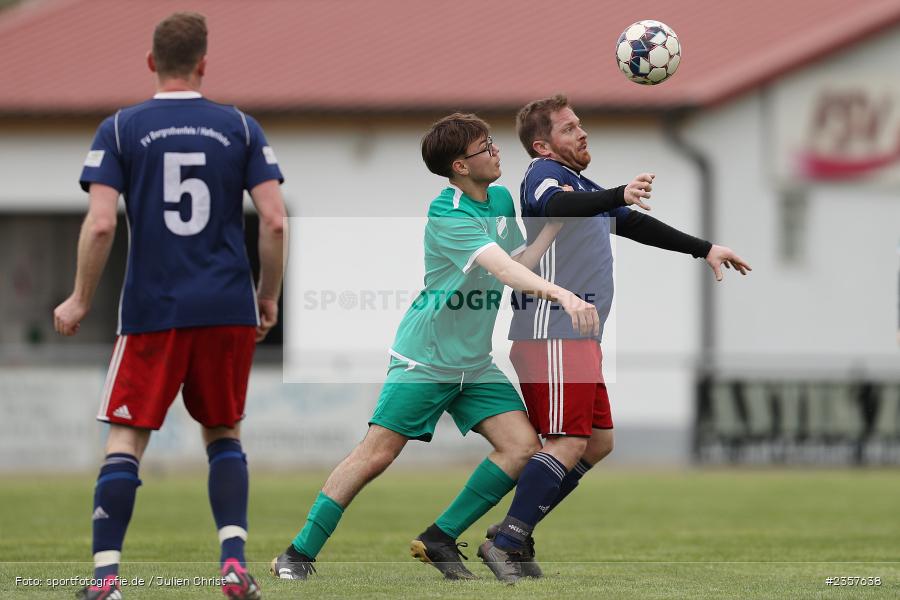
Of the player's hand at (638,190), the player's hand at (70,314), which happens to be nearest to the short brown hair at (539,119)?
the player's hand at (638,190)

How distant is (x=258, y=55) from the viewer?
78.7 ft

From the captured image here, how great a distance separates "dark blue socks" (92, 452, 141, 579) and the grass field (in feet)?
0.93

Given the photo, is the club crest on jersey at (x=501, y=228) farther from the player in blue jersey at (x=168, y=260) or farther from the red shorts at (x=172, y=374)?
the red shorts at (x=172, y=374)

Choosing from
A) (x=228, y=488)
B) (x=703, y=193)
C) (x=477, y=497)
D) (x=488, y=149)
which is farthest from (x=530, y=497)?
(x=703, y=193)

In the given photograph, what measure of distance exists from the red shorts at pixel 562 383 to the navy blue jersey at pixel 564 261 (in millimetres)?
63

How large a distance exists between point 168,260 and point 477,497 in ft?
6.42

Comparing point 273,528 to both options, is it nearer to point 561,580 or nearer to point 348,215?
point 561,580

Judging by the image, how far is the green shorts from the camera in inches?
264

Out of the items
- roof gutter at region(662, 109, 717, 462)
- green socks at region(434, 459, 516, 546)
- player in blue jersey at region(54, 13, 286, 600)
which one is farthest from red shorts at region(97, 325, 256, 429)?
roof gutter at region(662, 109, 717, 462)

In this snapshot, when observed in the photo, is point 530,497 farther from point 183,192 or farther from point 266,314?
point 183,192

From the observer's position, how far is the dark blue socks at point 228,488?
18.9 feet

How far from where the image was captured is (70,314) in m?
5.66

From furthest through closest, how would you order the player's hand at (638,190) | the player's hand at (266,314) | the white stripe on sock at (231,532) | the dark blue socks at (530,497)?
the dark blue socks at (530,497) → the player's hand at (638,190) → the player's hand at (266,314) → the white stripe on sock at (231,532)

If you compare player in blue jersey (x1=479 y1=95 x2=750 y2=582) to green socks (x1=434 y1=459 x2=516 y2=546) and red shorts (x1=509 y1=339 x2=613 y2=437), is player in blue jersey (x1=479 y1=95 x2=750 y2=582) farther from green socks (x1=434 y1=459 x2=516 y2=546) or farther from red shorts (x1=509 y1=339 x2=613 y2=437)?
green socks (x1=434 y1=459 x2=516 y2=546)
